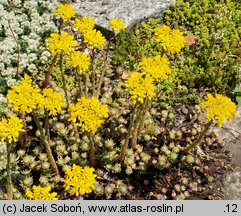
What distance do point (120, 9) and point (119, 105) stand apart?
5.93 feet

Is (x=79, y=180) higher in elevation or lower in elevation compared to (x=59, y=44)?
lower

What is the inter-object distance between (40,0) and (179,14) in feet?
7.41

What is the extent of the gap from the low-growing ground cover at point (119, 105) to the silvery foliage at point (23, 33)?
0.02 meters

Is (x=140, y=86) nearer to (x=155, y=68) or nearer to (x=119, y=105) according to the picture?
(x=155, y=68)

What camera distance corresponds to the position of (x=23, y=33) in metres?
6.82

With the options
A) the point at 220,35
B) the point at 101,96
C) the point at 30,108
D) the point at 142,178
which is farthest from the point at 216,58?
the point at 30,108

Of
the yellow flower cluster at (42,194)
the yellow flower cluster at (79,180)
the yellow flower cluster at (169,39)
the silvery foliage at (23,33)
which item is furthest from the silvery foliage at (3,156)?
the yellow flower cluster at (169,39)

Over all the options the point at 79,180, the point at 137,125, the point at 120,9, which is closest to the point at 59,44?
the point at 137,125

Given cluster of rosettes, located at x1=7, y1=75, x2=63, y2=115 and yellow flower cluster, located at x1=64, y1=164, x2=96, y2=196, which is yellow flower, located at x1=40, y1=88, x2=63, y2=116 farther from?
yellow flower cluster, located at x1=64, y1=164, x2=96, y2=196

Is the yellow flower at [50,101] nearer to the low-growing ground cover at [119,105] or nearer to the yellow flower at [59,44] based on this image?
the low-growing ground cover at [119,105]

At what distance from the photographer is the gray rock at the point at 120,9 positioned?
7.08 meters

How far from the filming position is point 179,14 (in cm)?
730

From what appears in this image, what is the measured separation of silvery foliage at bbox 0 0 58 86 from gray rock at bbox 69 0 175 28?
539mm

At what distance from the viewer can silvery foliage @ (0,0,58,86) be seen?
21.0ft
